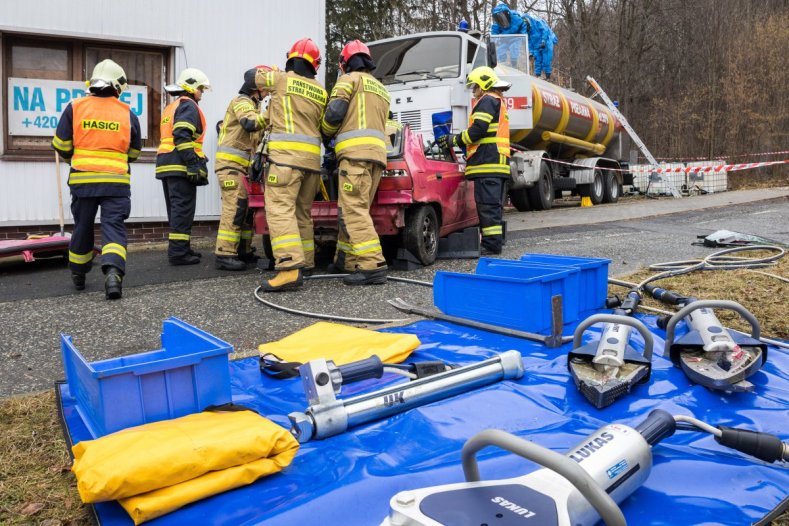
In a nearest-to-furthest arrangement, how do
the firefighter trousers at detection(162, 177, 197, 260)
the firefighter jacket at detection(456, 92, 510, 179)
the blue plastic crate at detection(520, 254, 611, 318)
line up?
1. the blue plastic crate at detection(520, 254, 611, 318)
2. the firefighter trousers at detection(162, 177, 197, 260)
3. the firefighter jacket at detection(456, 92, 510, 179)

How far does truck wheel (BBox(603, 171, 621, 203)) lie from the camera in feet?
55.0

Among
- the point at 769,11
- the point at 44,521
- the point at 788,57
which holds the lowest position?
the point at 44,521

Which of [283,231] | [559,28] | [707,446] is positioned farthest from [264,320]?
[559,28]

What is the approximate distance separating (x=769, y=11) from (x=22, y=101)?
28725mm

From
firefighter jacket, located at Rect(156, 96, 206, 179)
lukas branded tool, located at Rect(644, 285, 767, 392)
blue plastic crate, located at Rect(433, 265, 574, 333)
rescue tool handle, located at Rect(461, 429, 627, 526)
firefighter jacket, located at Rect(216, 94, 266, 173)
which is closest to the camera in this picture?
rescue tool handle, located at Rect(461, 429, 627, 526)

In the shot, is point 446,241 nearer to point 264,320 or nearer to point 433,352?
point 264,320

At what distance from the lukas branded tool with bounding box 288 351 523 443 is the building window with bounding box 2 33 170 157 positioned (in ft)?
25.8

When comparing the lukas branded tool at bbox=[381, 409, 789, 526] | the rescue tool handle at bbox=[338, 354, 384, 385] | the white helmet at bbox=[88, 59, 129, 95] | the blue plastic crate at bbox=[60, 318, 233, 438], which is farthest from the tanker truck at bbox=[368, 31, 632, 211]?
the lukas branded tool at bbox=[381, 409, 789, 526]

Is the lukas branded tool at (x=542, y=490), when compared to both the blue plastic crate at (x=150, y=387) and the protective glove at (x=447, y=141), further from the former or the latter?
the protective glove at (x=447, y=141)

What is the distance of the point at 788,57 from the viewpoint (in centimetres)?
2333

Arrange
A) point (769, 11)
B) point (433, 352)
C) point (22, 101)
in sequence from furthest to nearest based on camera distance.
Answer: point (769, 11)
point (22, 101)
point (433, 352)

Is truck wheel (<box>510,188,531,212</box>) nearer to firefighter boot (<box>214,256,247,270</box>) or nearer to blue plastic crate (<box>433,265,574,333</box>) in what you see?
firefighter boot (<box>214,256,247,270</box>)

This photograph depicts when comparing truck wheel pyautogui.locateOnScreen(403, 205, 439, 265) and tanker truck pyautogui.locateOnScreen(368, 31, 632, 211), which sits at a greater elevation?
tanker truck pyautogui.locateOnScreen(368, 31, 632, 211)

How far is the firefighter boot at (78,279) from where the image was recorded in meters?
5.92
